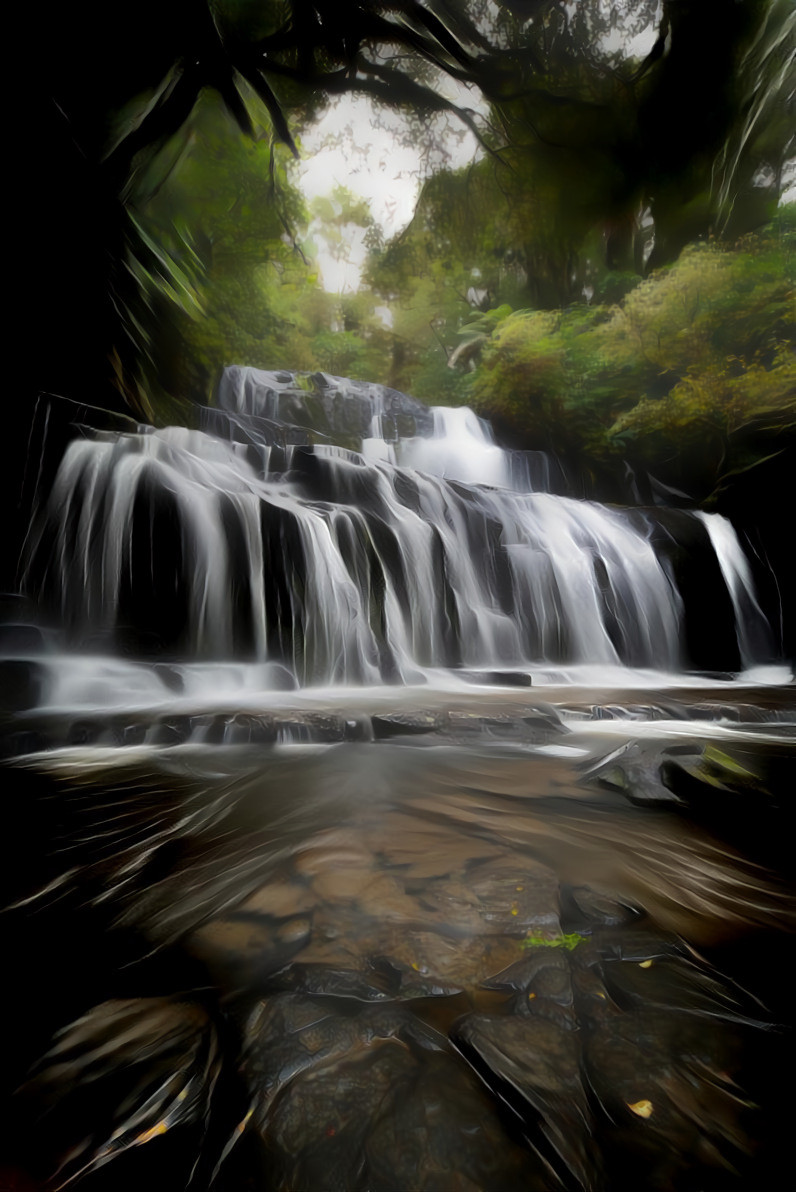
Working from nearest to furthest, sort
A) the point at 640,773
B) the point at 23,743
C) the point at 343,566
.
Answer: the point at 640,773, the point at 23,743, the point at 343,566

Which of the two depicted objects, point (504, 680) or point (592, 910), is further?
point (504, 680)

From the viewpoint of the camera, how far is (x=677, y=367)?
11406 mm

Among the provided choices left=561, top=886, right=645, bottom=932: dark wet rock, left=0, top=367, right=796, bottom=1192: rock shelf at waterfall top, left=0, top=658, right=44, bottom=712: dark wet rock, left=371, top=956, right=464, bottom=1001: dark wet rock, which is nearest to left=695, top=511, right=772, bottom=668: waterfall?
left=0, top=367, right=796, bottom=1192: rock shelf at waterfall top

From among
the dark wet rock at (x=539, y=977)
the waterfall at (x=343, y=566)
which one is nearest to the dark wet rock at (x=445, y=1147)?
the dark wet rock at (x=539, y=977)

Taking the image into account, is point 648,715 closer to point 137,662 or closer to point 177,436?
point 137,662

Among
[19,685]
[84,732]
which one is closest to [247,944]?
[84,732]

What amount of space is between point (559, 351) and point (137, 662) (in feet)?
41.7

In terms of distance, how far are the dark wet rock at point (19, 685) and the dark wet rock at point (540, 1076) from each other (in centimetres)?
447

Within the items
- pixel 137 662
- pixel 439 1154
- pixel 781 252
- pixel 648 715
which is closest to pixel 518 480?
pixel 781 252

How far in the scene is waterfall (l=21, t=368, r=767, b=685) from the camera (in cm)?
550

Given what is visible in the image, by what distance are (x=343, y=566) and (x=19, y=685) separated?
3.70 meters

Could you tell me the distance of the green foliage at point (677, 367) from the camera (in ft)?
33.5

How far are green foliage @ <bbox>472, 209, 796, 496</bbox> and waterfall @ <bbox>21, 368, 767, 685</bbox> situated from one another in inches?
117

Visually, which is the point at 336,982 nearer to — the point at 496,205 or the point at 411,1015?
the point at 411,1015
